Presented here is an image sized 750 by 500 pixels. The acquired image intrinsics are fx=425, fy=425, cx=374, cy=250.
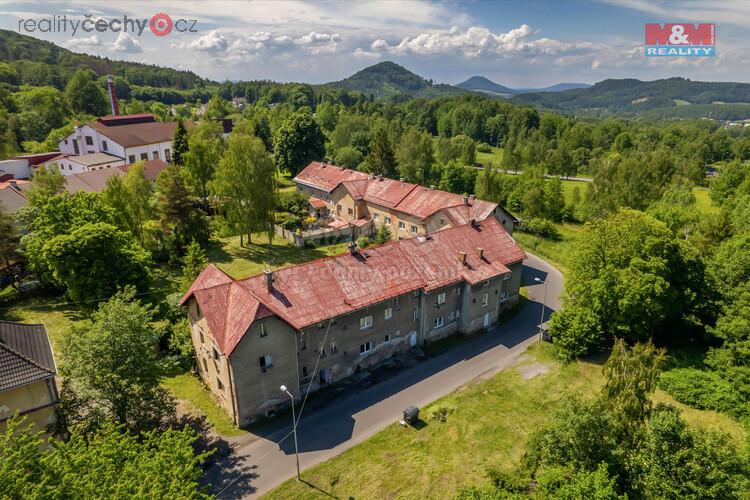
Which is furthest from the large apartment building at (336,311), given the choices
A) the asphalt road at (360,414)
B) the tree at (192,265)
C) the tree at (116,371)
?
the tree at (192,265)

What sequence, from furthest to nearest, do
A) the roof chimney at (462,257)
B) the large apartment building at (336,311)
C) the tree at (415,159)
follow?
the tree at (415,159), the roof chimney at (462,257), the large apartment building at (336,311)

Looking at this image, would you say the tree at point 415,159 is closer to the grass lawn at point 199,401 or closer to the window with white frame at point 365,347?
the window with white frame at point 365,347

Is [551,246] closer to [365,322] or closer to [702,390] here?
[702,390]

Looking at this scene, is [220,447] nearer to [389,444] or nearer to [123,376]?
[123,376]

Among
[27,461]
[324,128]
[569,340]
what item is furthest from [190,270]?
[324,128]

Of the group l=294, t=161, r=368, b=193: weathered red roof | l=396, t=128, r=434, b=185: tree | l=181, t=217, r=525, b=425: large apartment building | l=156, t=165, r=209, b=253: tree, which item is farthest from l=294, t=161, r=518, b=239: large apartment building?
l=396, t=128, r=434, b=185: tree

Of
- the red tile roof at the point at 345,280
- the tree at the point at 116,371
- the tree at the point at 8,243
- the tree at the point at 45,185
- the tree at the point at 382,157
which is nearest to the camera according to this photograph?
the tree at the point at 116,371

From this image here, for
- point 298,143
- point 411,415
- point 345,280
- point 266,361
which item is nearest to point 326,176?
point 298,143

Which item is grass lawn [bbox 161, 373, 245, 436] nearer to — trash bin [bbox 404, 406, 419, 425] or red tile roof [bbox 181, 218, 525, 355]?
red tile roof [bbox 181, 218, 525, 355]
